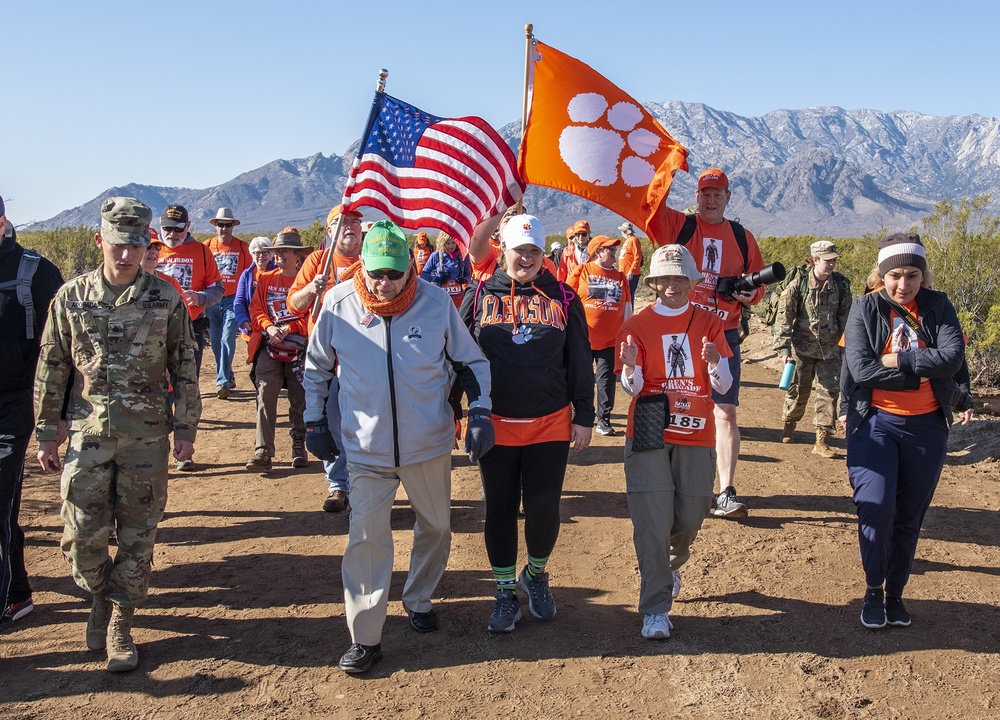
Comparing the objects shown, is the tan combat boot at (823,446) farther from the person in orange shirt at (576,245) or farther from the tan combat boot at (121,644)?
the tan combat boot at (121,644)

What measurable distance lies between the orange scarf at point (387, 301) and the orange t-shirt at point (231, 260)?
296 inches

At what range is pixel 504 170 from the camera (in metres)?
6.21

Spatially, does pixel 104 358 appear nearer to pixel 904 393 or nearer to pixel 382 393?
pixel 382 393

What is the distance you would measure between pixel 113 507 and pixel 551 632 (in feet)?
7.74

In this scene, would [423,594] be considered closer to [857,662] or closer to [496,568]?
[496,568]

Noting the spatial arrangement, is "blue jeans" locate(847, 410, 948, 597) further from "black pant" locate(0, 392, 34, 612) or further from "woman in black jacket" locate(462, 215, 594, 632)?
"black pant" locate(0, 392, 34, 612)

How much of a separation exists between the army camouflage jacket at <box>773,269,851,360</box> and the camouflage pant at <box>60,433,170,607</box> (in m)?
6.90

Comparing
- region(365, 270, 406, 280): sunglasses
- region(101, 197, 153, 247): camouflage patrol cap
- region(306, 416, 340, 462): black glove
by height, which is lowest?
region(306, 416, 340, 462): black glove

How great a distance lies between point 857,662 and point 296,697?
9.04 feet

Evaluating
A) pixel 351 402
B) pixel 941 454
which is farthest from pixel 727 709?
pixel 351 402

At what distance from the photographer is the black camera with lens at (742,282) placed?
5579mm

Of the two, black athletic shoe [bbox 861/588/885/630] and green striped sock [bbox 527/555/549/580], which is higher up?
green striped sock [bbox 527/555/549/580]

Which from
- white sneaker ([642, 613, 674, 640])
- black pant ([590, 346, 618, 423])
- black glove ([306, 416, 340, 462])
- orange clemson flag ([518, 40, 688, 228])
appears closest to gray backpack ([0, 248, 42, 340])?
black glove ([306, 416, 340, 462])

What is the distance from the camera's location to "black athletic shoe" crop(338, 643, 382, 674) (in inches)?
165
